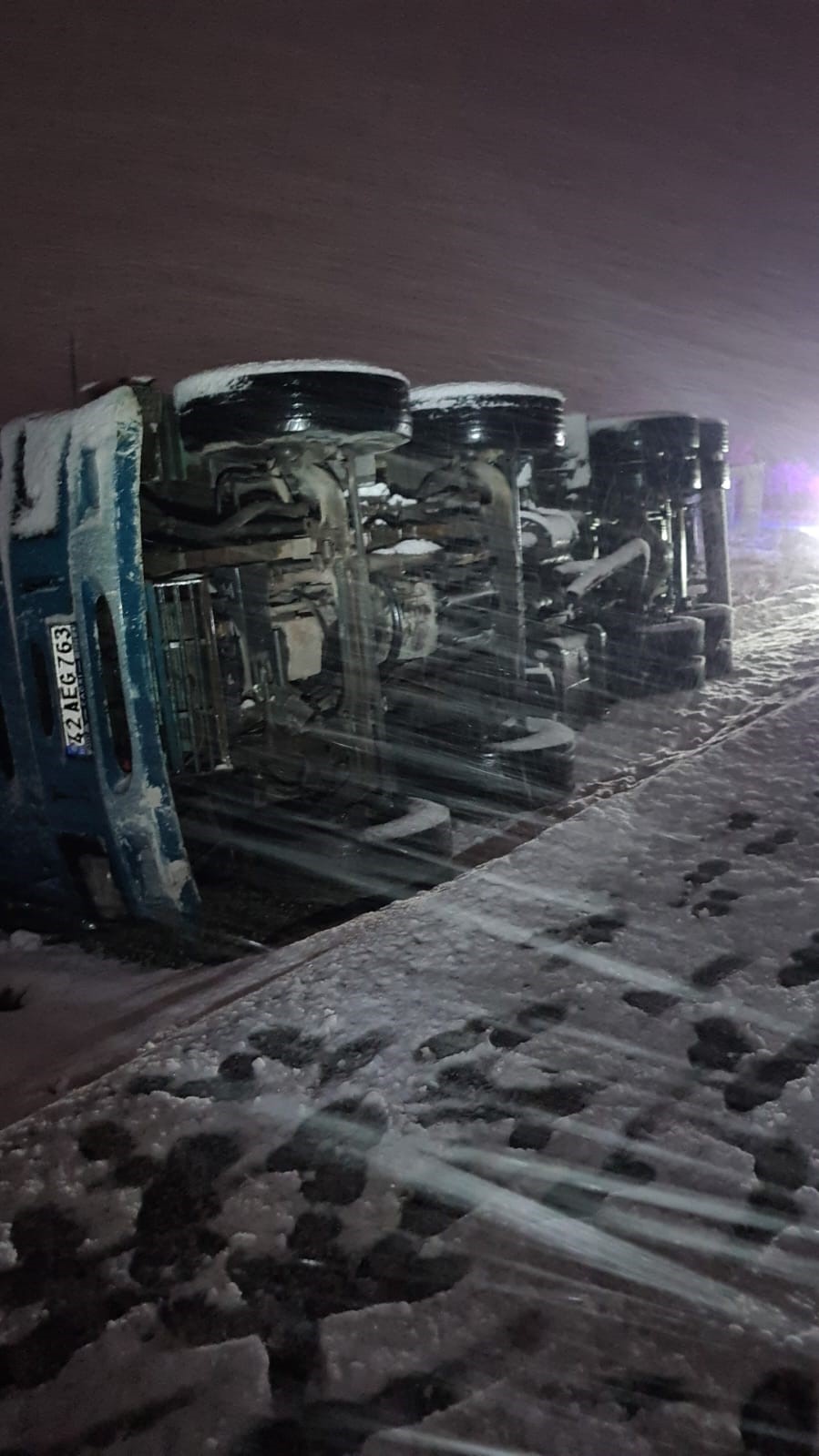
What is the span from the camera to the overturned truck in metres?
3.29

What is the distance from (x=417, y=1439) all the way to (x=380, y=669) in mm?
3679

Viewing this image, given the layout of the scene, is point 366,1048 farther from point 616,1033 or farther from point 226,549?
point 226,549

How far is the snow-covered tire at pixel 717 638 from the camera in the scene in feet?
26.1

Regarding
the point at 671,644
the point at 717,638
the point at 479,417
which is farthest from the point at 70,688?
the point at 717,638

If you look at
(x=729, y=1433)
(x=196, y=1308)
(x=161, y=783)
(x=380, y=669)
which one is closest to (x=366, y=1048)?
(x=196, y=1308)

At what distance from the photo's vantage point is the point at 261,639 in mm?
4086

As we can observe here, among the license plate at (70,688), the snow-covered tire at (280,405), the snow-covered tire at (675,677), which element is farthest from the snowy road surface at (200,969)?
the snow-covered tire at (280,405)

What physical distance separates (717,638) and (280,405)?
5462 mm

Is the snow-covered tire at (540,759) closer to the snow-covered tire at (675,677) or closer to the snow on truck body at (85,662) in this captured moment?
the snow on truck body at (85,662)

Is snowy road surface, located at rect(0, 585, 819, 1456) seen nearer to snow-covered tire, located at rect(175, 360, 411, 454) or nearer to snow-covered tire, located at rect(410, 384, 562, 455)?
snow-covered tire, located at rect(175, 360, 411, 454)

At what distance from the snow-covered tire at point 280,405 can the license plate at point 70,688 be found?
2.82 ft

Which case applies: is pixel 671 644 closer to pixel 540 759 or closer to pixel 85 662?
pixel 540 759

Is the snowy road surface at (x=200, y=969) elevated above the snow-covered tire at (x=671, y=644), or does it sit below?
below

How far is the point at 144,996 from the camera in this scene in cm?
315
